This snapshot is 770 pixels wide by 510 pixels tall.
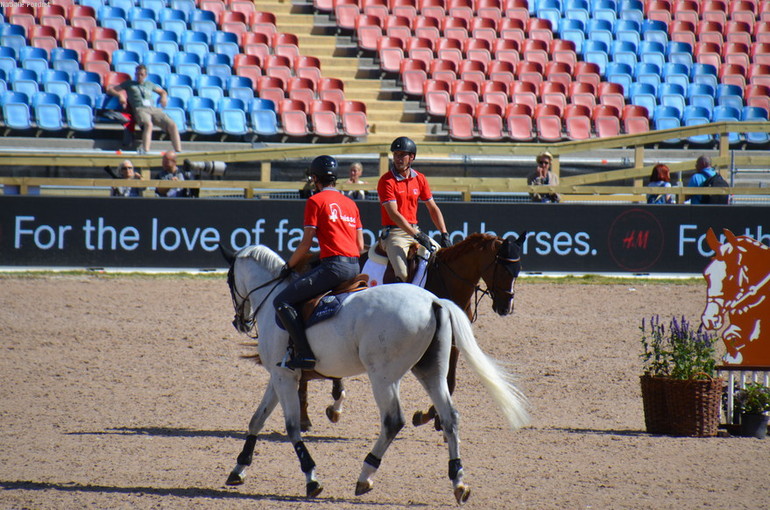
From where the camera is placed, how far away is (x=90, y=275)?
16.5m

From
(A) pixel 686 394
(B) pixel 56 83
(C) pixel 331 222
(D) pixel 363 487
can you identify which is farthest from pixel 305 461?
(B) pixel 56 83

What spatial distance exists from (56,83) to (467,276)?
637 inches

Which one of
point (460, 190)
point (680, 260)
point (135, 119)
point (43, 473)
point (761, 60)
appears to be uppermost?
point (761, 60)

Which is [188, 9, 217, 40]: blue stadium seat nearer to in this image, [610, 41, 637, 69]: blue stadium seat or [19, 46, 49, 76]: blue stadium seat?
[19, 46, 49, 76]: blue stadium seat

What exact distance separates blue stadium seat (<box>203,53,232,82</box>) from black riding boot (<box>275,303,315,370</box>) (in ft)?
58.3

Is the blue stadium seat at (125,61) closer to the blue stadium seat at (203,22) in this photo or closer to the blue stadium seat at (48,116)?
the blue stadium seat at (48,116)

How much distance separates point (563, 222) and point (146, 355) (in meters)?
8.97

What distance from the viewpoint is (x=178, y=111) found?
858 inches

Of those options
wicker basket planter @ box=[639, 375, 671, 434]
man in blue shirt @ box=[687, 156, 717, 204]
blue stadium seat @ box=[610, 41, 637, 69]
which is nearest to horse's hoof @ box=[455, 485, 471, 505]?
wicker basket planter @ box=[639, 375, 671, 434]

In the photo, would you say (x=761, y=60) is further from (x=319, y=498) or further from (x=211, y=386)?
(x=319, y=498)

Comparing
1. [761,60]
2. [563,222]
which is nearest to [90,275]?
[563,222]

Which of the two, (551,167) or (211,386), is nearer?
(211,386)

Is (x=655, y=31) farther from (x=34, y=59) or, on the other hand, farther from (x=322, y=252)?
(x=322, y=252)

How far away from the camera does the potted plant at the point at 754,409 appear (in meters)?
8.87
